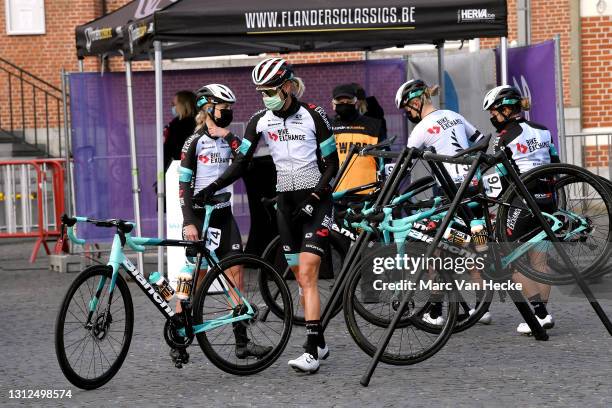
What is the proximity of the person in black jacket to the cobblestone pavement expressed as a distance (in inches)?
141

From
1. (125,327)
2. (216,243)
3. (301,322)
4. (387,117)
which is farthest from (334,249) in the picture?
(387,117)

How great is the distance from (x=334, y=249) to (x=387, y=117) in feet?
15.6

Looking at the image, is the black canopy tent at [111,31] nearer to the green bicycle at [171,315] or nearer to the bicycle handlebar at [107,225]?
the green bicycle at [171,315]

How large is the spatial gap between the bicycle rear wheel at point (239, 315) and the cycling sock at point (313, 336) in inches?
8.5

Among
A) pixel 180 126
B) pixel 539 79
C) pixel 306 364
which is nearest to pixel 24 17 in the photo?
pixel 180 126

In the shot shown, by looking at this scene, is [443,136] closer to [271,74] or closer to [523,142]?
[523,142]

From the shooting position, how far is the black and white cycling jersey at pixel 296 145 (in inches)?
302

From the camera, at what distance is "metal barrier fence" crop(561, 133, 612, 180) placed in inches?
626

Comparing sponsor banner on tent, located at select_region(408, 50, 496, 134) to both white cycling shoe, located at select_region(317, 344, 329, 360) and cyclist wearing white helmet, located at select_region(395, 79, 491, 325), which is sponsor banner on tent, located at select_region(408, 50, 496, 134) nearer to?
cyclist wearing white helmet, located at select_region(395, 79, 491, 325)

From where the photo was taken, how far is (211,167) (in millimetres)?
8320

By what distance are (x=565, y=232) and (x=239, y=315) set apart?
7.40 ft

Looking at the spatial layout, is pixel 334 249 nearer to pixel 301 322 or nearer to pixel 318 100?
pixel 301 322

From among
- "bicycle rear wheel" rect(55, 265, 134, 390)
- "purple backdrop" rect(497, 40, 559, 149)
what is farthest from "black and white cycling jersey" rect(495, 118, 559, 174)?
"purple backdrop" rect(497, 40, 559, 149)

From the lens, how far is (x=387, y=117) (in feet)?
45.7
